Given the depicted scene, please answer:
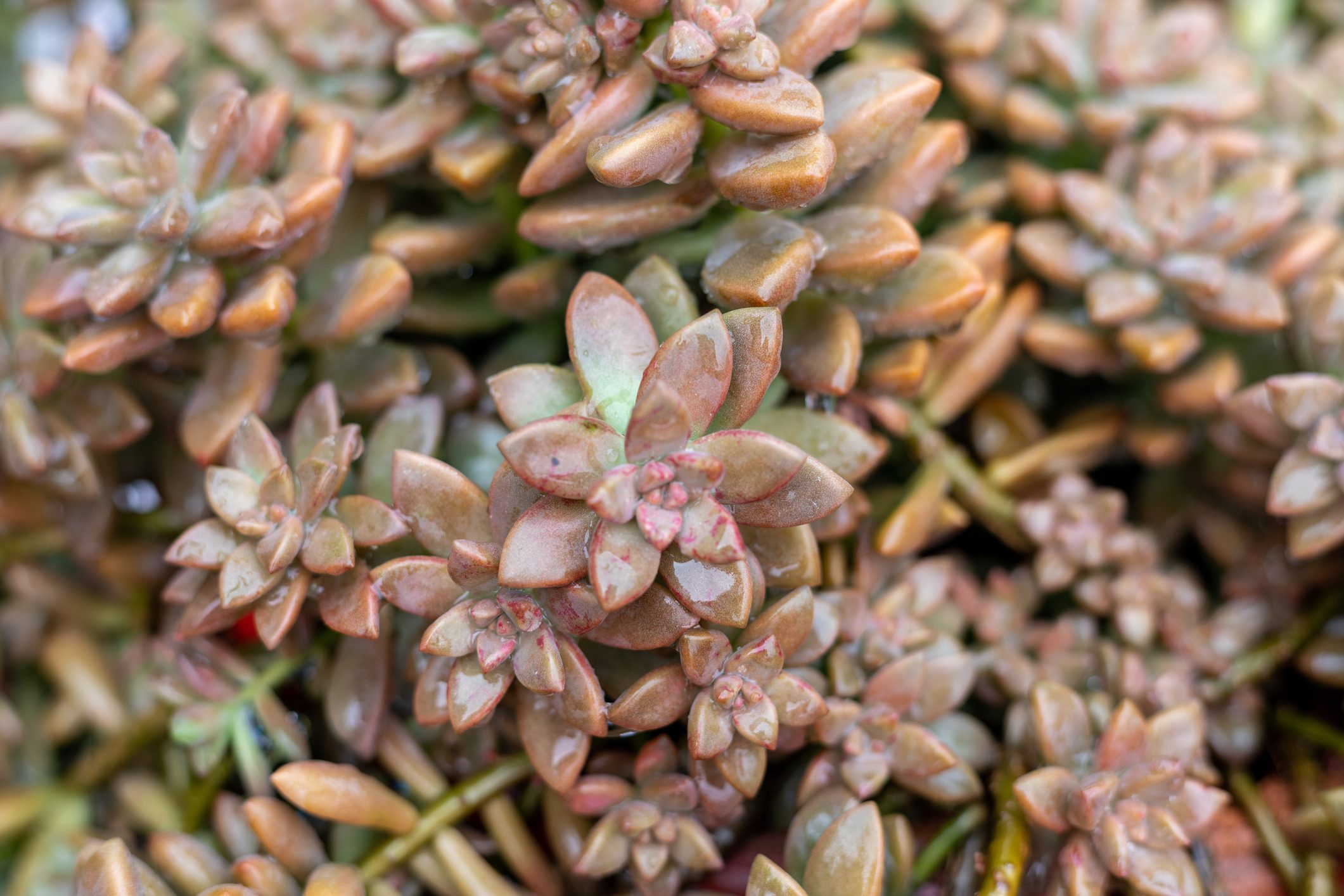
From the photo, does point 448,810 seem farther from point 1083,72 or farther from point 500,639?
point 1083,72

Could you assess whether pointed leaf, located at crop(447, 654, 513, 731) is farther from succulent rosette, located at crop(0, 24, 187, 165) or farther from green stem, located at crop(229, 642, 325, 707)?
succulent rosette, located at crop(0, 24, 187, 165)

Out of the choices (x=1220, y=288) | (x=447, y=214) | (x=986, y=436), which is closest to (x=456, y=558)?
(x=447, y=214)

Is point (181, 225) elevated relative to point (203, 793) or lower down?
elevated

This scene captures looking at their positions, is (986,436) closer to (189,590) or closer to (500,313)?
(500,313)

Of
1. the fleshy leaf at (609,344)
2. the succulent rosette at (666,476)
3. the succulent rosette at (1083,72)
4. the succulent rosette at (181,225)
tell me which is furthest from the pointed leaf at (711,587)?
the succulent rosette at (1083,72)

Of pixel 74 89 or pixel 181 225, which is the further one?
pixel 74 89

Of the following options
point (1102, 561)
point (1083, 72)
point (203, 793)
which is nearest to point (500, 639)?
point (203, 793)
